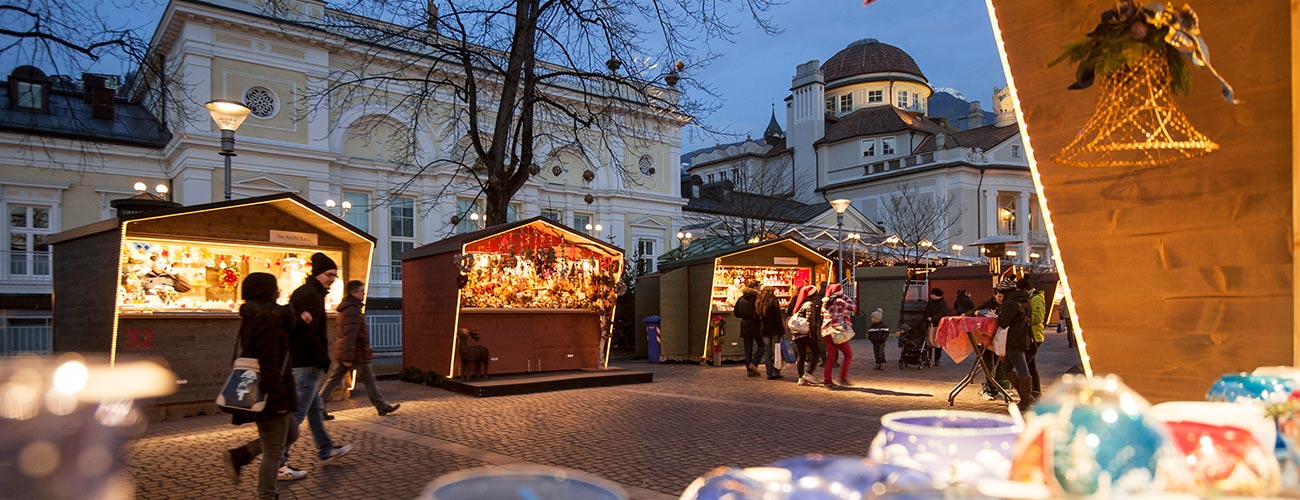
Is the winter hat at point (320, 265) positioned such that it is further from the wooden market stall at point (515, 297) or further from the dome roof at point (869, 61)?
the dome roof at point (869, 61)

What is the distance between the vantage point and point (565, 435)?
336 inches

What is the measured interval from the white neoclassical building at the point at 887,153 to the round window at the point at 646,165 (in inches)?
363

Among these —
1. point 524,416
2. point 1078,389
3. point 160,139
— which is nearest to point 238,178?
point 160,139

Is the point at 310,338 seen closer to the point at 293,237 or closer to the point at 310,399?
the point at 310,399

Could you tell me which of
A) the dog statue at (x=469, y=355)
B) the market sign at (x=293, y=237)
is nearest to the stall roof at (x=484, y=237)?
the dog statue at (x=469, y=355)

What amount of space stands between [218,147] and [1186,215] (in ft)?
95.1

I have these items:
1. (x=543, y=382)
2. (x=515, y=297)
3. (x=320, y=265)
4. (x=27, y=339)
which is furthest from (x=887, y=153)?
(x=320, y=265)

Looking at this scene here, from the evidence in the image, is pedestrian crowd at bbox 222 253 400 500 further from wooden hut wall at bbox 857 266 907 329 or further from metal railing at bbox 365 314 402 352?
wooden hut wall at bbox 857 266 907 329

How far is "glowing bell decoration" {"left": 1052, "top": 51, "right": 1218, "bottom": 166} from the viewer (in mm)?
3436

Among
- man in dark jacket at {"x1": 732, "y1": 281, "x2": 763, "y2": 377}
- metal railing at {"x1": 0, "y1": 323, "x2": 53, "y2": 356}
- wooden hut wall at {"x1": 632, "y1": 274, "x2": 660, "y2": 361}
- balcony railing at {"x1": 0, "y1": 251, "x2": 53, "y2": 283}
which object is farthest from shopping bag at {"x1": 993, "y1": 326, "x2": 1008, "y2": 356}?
balcony railing at {"x1": 0, "y1": 251, "x2": 53, "y2": 283}

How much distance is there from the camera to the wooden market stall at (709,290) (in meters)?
17.8

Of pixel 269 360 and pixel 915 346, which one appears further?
pixel 915 346

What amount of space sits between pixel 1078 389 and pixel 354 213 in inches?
1256

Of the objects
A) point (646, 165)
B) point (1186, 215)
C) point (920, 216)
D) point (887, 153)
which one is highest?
point (887, 153)
